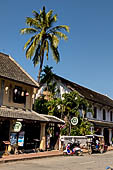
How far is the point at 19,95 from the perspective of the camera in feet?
59.5

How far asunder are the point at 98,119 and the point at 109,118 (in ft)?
12.6

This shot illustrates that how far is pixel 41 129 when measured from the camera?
18.8 m

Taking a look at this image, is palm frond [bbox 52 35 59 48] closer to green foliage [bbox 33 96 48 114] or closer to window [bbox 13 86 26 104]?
green foliage [bbox 33 96 48 114]

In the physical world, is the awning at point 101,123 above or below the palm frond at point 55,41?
below

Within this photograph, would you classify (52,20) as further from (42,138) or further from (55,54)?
(42,138)

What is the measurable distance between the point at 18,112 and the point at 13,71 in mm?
4018

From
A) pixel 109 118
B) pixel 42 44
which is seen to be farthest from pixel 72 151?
pixel 109 118

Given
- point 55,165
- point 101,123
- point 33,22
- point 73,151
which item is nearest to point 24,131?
point 73,151

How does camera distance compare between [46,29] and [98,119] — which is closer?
[46,29]

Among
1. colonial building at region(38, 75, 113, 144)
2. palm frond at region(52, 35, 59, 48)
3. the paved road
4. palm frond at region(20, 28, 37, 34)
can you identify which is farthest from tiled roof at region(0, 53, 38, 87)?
colonial building at region(38, 75, 113, 144)

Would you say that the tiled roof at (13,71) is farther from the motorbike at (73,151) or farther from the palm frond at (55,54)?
the motorbike at (73,151)

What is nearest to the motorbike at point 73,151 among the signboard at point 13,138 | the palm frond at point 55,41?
the signboard at point 13,138

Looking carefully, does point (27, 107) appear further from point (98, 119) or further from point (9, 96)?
point (98, 119)

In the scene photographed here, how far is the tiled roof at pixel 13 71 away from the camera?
17.5 m
